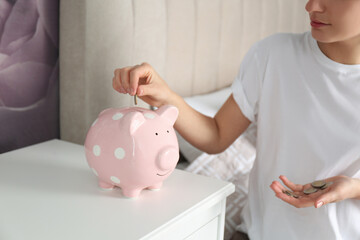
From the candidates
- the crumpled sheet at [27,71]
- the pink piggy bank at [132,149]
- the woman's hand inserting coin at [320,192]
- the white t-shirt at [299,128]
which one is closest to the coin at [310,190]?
the woman's hand inserting coin at [320,192]

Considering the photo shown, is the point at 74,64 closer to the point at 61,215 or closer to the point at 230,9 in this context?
the point at 61,215

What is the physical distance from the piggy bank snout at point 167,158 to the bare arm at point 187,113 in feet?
0.52

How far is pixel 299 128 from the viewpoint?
94cm

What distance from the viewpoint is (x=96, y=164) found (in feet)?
2.38

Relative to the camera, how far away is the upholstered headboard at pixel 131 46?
1.02m

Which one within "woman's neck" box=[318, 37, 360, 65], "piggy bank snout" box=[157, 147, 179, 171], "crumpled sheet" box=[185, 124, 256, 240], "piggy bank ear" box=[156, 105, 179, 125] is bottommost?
"crumpled sheet" box=[185, 124, 256, 240]

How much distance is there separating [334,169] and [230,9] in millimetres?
829

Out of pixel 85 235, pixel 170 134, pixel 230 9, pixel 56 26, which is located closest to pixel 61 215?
pixel 85 235

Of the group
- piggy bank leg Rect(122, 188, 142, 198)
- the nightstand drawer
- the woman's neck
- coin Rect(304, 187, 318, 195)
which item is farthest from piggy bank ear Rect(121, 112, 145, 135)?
the woman's neck

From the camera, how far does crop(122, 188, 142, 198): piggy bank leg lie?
28.9 inches

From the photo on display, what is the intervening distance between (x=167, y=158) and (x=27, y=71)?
495 mm

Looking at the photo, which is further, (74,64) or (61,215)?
(74,64)

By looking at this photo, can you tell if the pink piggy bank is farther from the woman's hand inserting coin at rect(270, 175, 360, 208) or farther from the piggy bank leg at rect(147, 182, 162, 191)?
the woman's hand inserting coin at rect(270, 175, 360, 208)

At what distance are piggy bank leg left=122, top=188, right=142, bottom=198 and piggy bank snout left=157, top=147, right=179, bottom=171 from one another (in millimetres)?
65
